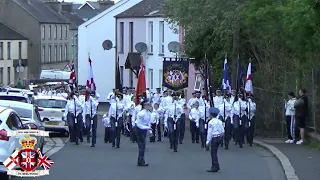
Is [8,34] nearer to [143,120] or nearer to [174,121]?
[174,121]

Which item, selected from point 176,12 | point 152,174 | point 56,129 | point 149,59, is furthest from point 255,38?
point 149,59

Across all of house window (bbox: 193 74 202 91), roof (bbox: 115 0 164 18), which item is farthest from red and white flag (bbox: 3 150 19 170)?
roof (bbox: 115 0 164 18)

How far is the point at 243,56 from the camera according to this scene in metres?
33.2

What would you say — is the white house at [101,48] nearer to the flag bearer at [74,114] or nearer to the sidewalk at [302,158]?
the flag bearer at [74,114]

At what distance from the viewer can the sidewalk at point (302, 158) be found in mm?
16469

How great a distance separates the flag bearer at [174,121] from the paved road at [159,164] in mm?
359

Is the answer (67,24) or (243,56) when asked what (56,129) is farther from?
(67,24)

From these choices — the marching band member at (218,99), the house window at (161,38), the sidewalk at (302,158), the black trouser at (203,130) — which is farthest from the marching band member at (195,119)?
the house window at (161,38)

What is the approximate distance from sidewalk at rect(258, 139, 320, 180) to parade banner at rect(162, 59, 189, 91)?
7.98 metres

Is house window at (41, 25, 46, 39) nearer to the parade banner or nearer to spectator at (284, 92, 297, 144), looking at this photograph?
the parade banner

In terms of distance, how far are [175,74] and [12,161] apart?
20.8m

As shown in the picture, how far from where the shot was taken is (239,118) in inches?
972

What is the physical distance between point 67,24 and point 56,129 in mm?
57900

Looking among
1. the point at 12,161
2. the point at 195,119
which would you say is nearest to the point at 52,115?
the point at 195,119
